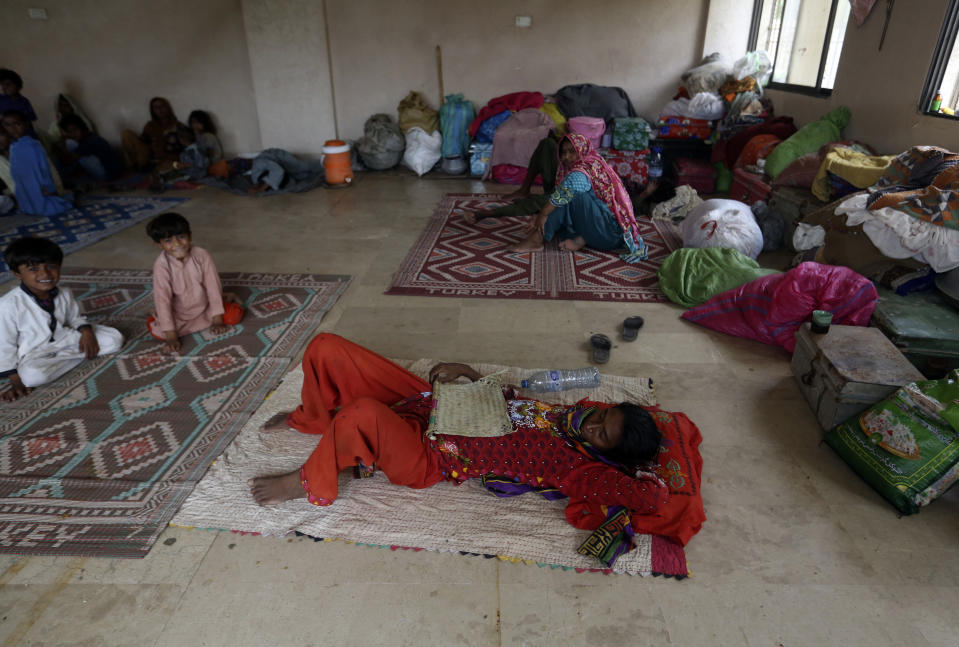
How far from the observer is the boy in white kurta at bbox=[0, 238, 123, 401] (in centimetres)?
258

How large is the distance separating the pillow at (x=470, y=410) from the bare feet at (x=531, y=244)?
2.39 m

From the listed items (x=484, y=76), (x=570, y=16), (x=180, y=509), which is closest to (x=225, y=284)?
(x=180, y=509)

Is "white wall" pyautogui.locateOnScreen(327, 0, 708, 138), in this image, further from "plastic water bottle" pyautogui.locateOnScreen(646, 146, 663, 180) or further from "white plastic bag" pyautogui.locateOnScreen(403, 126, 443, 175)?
"plastic water bottle" pyautogui.locateOnScreen(646, 146, 663, 180)

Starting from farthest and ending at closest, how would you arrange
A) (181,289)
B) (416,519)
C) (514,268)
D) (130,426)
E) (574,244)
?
(574,244)
(514,268)
(181,289)
(130,426)
(416,519)

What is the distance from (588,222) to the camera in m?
4.29

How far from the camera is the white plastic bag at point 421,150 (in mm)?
6742

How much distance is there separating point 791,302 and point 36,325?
146 inches

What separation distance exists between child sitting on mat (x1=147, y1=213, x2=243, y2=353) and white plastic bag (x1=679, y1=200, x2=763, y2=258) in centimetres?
315

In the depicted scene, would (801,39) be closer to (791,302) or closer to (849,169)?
(849,169)

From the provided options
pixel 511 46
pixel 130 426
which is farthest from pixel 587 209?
pixel 511 46

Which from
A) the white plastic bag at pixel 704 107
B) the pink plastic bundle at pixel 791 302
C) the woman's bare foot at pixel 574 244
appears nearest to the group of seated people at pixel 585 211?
the woman's bare foot at pixel 574 244

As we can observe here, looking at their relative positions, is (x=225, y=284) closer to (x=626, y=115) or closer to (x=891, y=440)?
(x=891, y=440)

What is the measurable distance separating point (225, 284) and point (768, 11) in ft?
20.2

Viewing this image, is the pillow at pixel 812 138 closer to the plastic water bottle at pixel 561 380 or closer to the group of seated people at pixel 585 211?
the group of seated people at pixel 585 211
